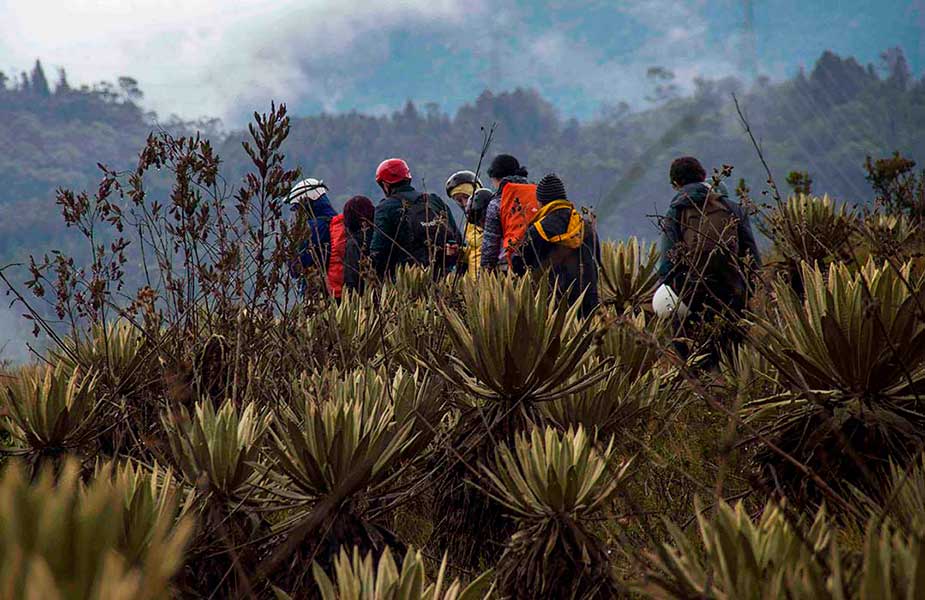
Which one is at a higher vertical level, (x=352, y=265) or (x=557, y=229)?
(x=557, y=229)

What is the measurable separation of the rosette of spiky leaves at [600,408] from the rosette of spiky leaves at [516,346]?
226 mm

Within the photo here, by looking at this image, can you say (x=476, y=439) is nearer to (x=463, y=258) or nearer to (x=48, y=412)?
A: (x=463, y=258)

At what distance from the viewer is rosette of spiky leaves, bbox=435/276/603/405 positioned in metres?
2.58

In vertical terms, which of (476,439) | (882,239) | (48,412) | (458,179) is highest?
(458,179)

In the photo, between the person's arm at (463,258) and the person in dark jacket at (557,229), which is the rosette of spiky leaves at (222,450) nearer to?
the person's arm at (463,258)

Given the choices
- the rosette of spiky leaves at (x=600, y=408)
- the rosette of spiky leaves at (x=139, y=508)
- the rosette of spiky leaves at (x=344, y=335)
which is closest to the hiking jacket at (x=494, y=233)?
the rosette of spiky leaves at (x=344, y=335)

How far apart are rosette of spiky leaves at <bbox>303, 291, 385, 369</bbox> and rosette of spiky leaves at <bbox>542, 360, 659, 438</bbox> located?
91 centimetres

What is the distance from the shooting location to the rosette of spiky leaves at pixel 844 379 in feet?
7.71

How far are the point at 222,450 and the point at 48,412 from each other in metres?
1.01

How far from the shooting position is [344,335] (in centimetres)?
409

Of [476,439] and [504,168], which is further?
[504,168]

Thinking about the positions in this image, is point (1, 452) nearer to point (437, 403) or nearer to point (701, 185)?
point (437, 403)

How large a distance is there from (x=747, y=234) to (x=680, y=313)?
698 mm

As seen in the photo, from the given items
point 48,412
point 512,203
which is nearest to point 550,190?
point 512,203
